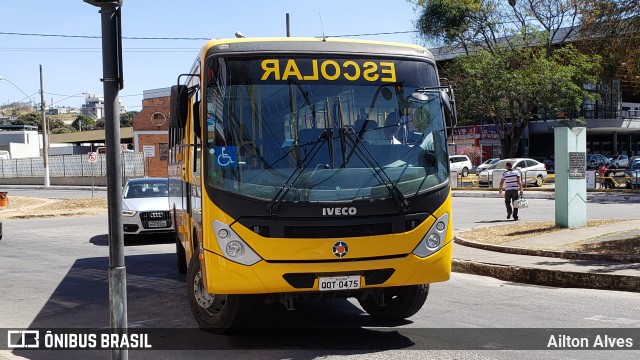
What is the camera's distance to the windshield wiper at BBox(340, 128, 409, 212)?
702cm

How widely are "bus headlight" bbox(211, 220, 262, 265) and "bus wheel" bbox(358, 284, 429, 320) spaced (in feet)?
5.00

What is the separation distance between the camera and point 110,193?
505 centimetres

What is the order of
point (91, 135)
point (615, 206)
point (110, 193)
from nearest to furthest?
point (110, 193) → point (615, 206) → point (91, 135)

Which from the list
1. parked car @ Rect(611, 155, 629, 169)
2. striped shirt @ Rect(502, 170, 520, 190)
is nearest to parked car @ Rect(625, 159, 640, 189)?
→ striped shirt @ Rect(502, 170, 520, 190)

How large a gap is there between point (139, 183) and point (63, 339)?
39.3 feet

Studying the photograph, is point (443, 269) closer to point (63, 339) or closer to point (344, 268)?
point (344, 268)

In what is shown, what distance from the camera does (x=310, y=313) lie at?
8891 mm

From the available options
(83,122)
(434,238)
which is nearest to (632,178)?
(434,238)

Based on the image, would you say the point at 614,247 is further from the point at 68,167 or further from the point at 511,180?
the point at 68,167

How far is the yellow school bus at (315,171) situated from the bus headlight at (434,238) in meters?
0.01

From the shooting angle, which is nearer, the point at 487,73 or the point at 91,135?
the point at 487,73

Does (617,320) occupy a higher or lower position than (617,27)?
lower

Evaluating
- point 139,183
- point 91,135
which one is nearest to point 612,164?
point 139,183

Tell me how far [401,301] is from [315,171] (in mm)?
1997
